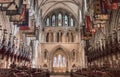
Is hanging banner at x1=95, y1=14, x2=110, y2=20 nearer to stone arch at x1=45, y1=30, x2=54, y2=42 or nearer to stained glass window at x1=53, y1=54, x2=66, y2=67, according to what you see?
stained glass window at x1=53, y1=54, x2=66, y2=67

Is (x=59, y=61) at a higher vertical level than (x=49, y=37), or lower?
lower

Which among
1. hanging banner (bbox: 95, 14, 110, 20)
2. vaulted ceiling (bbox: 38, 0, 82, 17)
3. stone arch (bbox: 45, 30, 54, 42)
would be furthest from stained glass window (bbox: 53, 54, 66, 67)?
hanging banner (bbox: 95, 14, 110, 20)

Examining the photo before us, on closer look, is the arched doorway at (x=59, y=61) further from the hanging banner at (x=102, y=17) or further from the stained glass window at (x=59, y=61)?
the hanging banner at (x=102, y=17)

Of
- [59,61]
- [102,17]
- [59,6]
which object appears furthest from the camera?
[59,6]

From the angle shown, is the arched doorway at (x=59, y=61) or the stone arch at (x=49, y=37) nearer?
the arched doorway at (x=59, y=61)

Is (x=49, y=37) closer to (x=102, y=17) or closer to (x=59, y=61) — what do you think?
(x=59, y=61)

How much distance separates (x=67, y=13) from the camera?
47.9 meters

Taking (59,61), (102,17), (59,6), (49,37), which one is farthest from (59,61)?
(102,17)

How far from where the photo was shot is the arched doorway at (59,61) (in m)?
46.3

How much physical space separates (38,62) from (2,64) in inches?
850

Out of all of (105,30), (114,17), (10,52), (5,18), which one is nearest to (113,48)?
(114,17)

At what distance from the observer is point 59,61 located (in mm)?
47062

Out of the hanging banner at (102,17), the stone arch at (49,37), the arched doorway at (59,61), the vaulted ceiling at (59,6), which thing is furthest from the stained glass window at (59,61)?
the hanging banner at (102,17)

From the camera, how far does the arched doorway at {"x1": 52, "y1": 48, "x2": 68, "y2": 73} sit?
46312 millimetres
